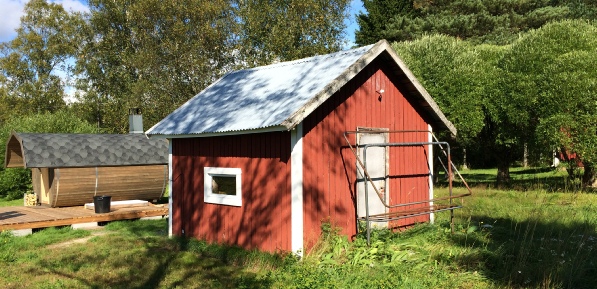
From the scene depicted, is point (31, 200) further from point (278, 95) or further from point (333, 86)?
point (333, 86)

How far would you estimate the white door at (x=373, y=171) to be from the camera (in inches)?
431

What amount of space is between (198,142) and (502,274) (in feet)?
24.2

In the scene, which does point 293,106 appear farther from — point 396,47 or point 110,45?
point 110,45

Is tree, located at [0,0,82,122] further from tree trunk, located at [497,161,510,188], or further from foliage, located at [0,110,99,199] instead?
tree trunk, located at [497,161,510,188]

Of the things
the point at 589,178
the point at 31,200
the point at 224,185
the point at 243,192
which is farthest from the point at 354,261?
the point at 589,178

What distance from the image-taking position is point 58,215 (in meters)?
15.8

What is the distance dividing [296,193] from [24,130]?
880 inches

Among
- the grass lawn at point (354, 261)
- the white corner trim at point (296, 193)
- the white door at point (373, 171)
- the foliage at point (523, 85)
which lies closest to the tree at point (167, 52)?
the foliage at point (523, 85)

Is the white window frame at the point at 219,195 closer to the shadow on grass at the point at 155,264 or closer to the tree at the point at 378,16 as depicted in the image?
the shadow on grass at the point at 155,264

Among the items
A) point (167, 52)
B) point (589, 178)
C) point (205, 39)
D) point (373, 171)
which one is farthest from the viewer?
point (167, 52)

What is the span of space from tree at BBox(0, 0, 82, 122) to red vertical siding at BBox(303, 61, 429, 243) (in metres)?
35.5

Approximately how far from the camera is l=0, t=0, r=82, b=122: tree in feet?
134

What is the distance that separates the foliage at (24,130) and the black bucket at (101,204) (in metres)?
12.8

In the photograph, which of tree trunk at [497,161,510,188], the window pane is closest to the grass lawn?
the window pane
